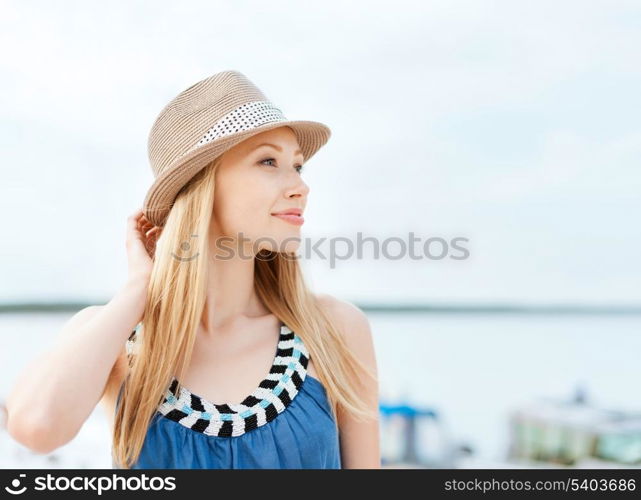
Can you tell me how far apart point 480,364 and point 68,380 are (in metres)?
10.4

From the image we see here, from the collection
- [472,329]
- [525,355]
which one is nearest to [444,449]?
[525,355]

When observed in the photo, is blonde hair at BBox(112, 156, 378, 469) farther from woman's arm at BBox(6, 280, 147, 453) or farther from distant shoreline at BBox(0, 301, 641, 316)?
distant shoreline at BBox(0, 301, 641, 316)

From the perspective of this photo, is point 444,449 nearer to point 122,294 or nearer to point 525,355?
point 122,294

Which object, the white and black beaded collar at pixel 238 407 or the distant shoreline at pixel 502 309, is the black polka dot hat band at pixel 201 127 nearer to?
the white and black beaded collar at pixel 238 407

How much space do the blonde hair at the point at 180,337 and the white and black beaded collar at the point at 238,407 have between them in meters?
0.05

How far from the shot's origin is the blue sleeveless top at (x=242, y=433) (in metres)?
1.98

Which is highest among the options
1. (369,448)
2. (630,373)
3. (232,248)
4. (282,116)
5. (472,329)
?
(472,329)

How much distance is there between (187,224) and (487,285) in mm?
15826

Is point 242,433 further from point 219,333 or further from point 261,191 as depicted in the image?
point 261,191

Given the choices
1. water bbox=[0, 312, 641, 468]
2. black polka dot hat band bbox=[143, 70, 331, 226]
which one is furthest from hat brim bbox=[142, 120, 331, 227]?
water bbox=[0, 312, 641, 468]

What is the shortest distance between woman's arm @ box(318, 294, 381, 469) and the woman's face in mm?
335

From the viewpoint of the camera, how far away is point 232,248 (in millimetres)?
2195

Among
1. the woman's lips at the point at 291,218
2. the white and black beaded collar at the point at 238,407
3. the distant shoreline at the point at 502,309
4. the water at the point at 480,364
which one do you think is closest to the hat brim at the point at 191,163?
the woman's lips at the point at 291,218

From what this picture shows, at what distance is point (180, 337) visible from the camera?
206 centimetres
